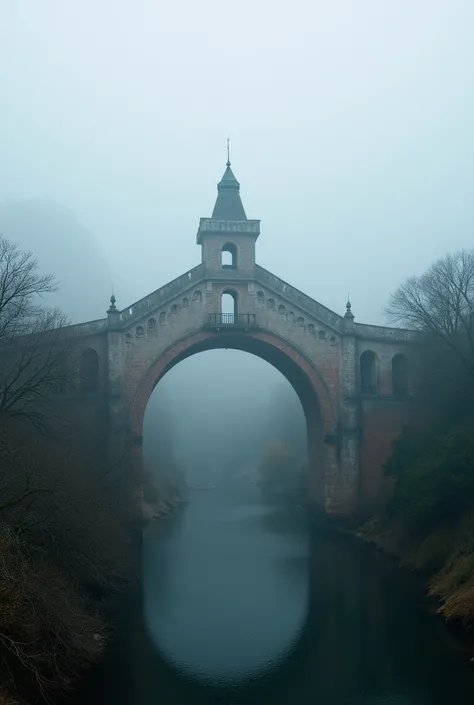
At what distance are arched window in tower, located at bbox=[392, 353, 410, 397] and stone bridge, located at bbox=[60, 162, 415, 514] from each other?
0.19 ft

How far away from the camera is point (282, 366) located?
138 ft

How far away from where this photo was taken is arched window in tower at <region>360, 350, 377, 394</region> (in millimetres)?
39688

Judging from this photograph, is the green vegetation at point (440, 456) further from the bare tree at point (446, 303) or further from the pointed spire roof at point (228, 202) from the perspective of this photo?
the pointed spire roof at point (228, 202)

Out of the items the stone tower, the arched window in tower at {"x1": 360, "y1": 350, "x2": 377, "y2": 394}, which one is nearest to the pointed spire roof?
the stone tower

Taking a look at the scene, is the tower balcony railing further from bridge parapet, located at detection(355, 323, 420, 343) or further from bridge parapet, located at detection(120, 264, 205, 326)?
bridge parapet, located at detection(355, 323, 420, 343)

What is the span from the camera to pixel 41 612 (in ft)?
49.1

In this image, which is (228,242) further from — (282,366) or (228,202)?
(282,366)

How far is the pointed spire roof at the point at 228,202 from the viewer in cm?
4153

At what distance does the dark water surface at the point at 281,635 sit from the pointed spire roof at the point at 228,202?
741 inches

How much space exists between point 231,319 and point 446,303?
1116 centimetres

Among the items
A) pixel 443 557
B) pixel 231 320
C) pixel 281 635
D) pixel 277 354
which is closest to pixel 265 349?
pixel 277 354

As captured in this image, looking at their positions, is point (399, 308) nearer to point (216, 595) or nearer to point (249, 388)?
point (216, 595)

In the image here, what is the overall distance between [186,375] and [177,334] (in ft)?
315

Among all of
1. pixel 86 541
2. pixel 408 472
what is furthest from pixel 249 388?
pixel 86 541
